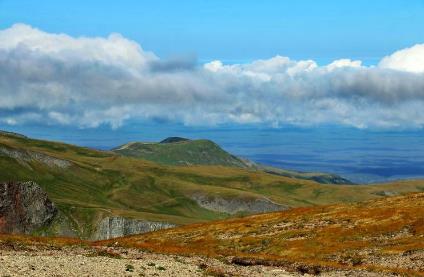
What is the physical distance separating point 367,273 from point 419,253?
17526mm

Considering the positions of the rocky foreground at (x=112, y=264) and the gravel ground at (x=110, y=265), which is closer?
the gravel ground at (x=110, y=265)

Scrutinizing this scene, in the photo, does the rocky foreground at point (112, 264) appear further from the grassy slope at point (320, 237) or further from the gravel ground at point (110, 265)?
the grassy slope at point (320, 237)

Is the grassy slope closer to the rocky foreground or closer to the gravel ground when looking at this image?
the rocky foreground

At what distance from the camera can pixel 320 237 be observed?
90500 mm

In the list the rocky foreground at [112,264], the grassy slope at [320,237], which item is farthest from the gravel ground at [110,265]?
the grassy slope at [320,237]

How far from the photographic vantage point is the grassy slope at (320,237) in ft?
225

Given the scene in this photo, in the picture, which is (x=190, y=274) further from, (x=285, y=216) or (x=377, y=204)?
(x=377, y=204)

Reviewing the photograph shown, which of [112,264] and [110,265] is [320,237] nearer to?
[112,264]

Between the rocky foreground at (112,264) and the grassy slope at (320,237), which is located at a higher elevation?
the rocky foreground at (112,264)

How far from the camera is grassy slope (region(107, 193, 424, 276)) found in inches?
2697

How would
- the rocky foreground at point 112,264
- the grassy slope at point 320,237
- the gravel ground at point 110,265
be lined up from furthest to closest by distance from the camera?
1. the grassy slope at point 320,237
2. the rocky foreground at point 112,264
3. the gravel ground at point 110,265

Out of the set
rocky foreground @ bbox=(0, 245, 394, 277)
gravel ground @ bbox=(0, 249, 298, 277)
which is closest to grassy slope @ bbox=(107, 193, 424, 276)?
rocky foreground @ bbox=(0, 245, 394, 277)

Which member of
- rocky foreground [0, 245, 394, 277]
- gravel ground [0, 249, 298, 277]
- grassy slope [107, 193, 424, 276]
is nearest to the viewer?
gravel ground [0, 249, 298, 277]

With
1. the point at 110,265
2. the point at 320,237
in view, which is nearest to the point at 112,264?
the point at 110,265
